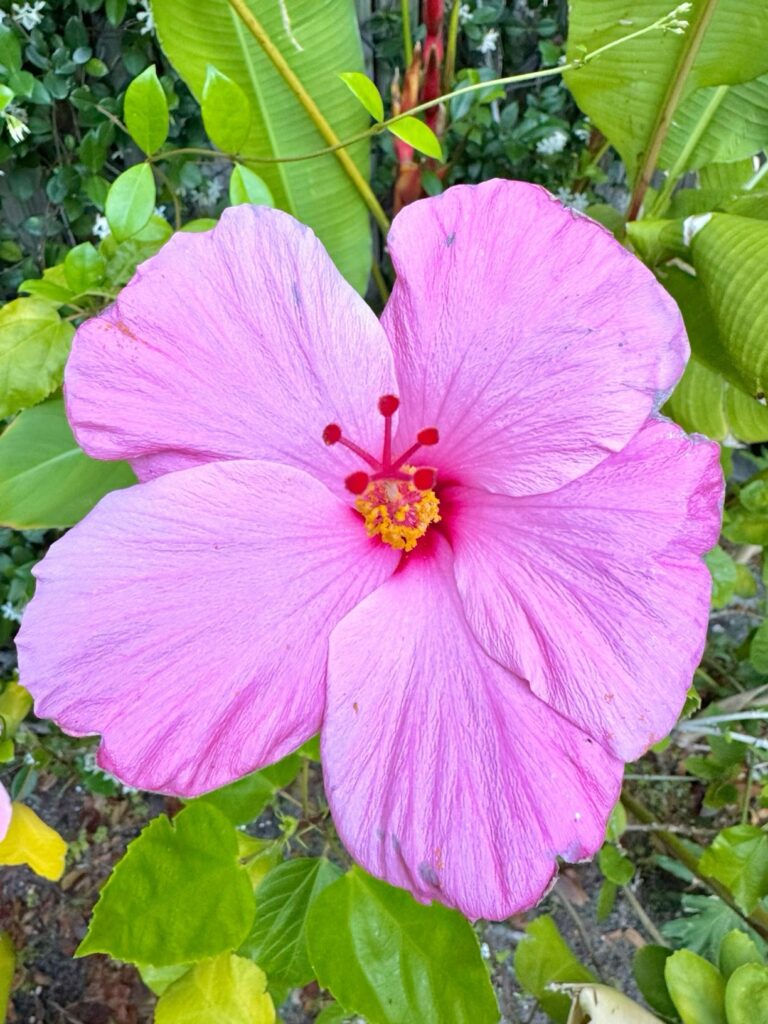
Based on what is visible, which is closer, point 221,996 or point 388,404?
point 388,404

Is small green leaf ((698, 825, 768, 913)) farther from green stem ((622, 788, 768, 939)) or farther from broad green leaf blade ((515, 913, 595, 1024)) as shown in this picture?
broad green leaf blade ((515, 913, 595, 1024))

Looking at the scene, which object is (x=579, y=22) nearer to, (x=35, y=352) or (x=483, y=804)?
(x=35, y=352)

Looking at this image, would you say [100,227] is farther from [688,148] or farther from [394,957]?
[394,957]

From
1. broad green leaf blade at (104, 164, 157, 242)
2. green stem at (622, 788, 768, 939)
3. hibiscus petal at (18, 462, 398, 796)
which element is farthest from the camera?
green stem at (622, 788, 768, 939)

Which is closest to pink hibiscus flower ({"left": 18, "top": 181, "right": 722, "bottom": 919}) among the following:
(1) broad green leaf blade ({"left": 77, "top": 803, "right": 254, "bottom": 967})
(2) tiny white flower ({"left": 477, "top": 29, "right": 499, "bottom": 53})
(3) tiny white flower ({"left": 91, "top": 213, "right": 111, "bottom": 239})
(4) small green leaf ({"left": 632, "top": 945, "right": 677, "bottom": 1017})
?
(1) broad green leaf blade ({"left": 77, "top": 803, "right": 254, "bottom": 967})

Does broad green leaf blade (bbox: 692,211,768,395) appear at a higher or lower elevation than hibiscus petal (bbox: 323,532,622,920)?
higher

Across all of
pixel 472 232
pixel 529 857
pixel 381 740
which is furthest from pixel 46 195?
pixel 529 857

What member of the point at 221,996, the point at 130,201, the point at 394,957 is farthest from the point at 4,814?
the point at 130,201
